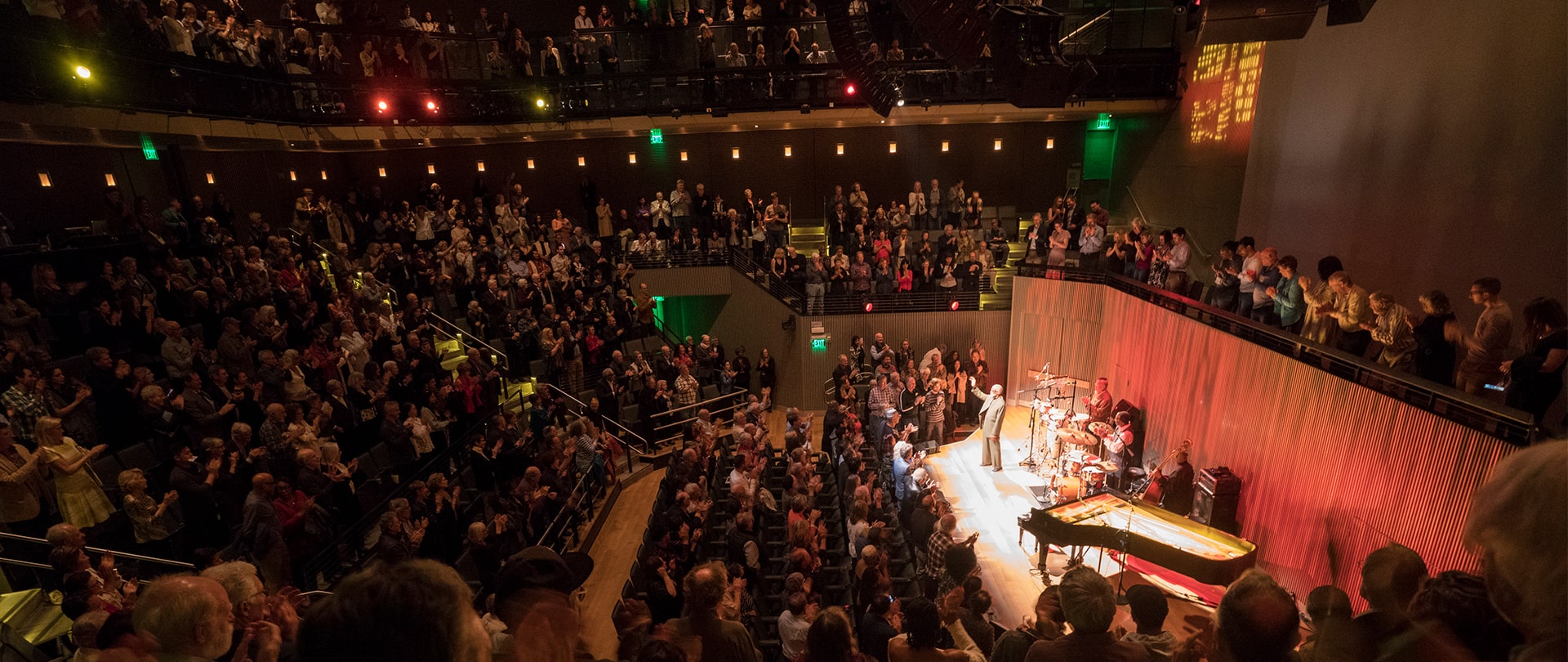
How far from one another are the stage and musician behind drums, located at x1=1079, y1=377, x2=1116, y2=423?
73 cm

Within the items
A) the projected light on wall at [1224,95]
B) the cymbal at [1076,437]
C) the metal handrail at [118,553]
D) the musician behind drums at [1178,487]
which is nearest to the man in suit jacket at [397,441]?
the metal handrail at [118,553]

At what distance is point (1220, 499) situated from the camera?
710cm

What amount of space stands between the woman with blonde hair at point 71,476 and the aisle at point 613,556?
3512 millimetres

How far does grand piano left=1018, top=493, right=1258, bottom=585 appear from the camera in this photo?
5.89m

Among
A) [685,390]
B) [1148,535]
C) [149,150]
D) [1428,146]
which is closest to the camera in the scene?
[1148,535]

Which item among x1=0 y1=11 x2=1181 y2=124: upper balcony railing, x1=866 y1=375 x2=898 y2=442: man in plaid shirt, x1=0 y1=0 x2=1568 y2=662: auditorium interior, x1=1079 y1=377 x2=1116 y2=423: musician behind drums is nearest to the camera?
x1=0 y1=0 x2=1568 y2=662: auditorium interior

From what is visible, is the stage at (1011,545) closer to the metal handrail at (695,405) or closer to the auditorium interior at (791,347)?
the auditorium interior at (791,347)

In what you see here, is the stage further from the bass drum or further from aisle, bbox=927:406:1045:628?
the bass drum

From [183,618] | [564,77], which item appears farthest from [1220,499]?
[564,77]

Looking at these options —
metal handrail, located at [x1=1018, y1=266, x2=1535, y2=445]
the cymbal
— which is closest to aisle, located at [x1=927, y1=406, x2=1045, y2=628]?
the cymbal

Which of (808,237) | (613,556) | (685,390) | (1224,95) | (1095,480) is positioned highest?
(1224,95)

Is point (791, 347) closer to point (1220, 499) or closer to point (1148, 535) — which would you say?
point (1220, 499)

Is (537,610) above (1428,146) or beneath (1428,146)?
beneath

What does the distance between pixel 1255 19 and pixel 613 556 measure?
7.90 m
